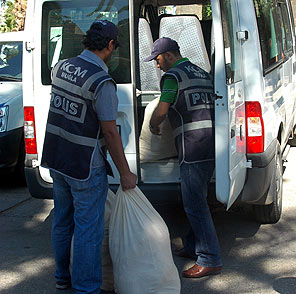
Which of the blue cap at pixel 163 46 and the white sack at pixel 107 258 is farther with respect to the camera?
the blue cap at pixel 163 46

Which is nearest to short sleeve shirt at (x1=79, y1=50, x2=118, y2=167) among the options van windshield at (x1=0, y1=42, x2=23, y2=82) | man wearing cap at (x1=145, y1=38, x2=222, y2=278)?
man wearing cap at (x1=145, y1=38, x2=222, y2=278)

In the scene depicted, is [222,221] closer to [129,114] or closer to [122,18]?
[129,114]

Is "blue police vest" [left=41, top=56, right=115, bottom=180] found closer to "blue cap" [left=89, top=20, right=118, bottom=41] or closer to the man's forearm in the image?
the man's forearm

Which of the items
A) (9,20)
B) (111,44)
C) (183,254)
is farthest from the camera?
(9,20)

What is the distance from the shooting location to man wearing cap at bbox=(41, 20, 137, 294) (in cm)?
345

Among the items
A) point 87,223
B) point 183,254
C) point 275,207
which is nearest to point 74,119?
point 87,223

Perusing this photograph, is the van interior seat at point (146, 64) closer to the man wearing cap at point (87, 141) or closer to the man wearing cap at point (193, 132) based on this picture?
the man wearing cap at point (193, 132)

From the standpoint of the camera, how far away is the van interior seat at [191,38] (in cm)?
550

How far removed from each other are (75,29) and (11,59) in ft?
10.8

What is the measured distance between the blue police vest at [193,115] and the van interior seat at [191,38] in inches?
57.1

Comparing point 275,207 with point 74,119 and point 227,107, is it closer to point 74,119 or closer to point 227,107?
point 227,107

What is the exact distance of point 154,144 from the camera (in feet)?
16.0

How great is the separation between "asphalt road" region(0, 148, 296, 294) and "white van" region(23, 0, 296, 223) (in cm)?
30

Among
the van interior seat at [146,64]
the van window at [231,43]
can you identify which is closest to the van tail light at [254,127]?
the van window at [231,43]
